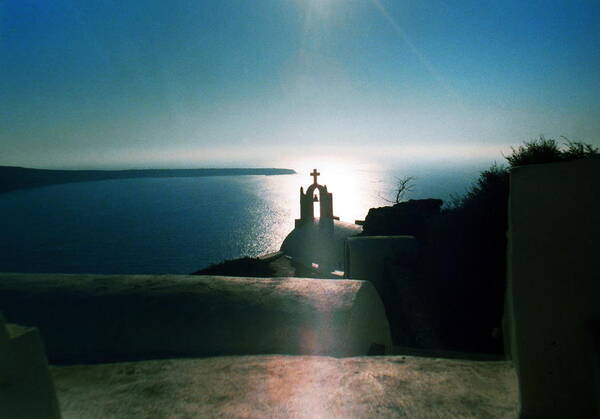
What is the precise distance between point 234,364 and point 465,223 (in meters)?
10.8

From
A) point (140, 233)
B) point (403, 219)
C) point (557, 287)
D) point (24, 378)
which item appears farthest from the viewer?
point (140, 233)

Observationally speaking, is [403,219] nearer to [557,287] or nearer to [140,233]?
[557,287]

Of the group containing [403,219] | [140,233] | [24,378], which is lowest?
[140,233]

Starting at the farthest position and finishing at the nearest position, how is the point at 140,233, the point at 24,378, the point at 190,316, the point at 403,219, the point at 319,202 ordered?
the point at 140,233, the point at 319,202, the point at 403,219, the point at 190,316, the point at 24,378

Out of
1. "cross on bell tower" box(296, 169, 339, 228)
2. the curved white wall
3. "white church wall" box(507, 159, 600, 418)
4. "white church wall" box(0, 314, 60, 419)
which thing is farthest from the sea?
"white church wall" box(0, 314, 60, 419)

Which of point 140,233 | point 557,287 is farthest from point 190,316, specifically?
point 140,233

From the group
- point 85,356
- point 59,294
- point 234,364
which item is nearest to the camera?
point 234,364

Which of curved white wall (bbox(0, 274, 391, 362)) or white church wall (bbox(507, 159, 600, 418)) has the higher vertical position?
white church wall (bbox(507, 159, 600, 418))

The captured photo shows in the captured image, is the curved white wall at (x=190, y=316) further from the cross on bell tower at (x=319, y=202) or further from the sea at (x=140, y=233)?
the sea at (x=140, y=233)

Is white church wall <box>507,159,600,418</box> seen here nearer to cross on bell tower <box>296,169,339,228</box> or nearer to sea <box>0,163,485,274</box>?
cross on bell tower <box>296,169,339,228</box>

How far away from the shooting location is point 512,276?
273 cm

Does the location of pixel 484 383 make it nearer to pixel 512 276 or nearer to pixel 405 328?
pixel 512 276

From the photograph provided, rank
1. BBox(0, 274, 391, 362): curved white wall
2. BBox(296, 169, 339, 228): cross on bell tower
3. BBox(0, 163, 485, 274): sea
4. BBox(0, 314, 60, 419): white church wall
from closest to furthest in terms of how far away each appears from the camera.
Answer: BBox(0, 314, 60, 419): white church wall < BBox(0, 274, 391, 362): curved white wall < BBox(296, 169, 339, 228): cross on bell tower < BBox(0, 163, 485, 274): sea

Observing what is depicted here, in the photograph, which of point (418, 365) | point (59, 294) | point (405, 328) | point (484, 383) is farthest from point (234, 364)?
point (405, 328)
